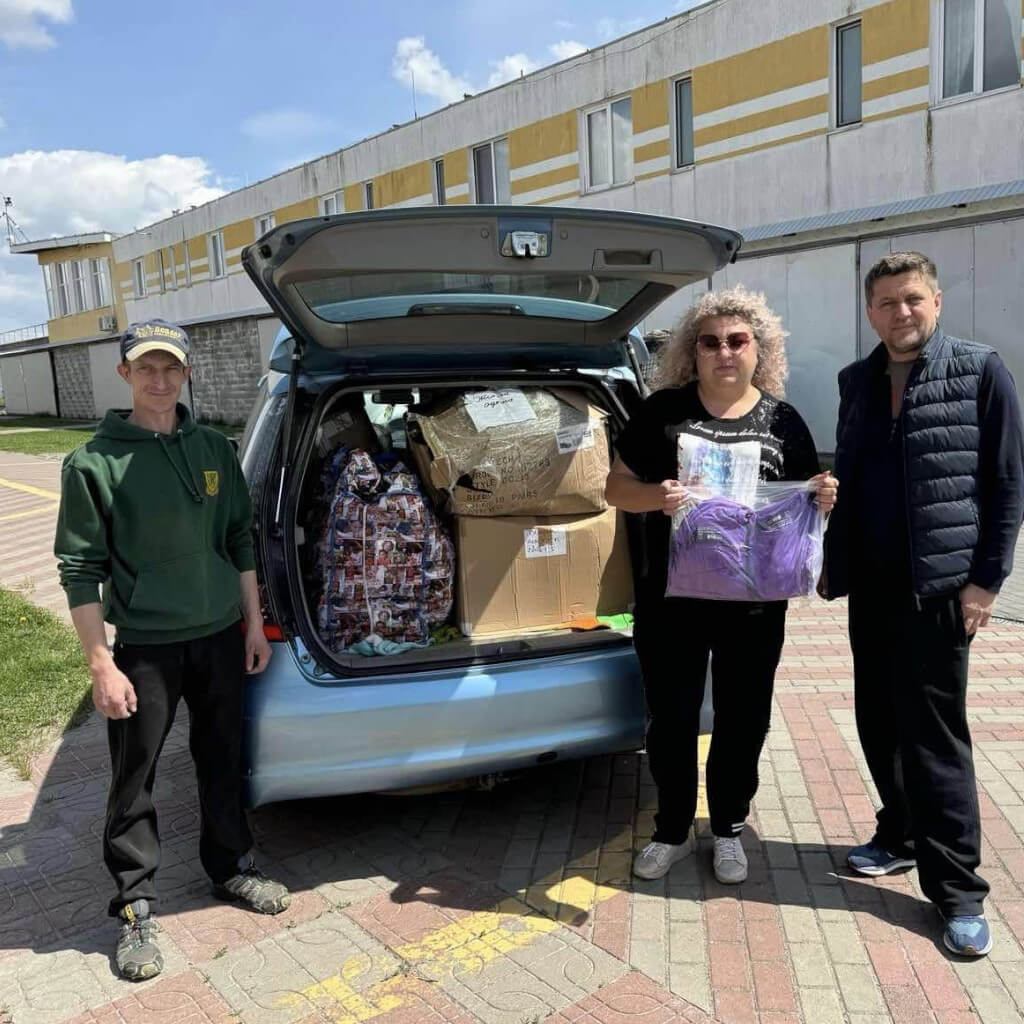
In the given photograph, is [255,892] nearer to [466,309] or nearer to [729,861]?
[729,861]

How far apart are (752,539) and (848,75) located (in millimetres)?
11600

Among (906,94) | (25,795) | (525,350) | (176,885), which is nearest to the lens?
(176,885)

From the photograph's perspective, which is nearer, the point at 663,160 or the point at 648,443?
the point at 648,443

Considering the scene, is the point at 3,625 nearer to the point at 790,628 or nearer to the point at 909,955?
the point at 790,628

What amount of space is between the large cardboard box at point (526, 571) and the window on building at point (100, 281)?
111 ft

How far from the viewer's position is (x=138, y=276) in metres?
31.1

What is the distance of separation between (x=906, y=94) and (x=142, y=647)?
11.9 m

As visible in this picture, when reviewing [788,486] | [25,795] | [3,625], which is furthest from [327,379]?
[3,625]

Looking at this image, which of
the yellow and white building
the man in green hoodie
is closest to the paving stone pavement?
the man in green hoodie

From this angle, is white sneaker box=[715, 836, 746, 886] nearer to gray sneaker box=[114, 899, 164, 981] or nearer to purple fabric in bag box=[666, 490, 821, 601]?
purple fabric in bag box=[666, 490, 821, 601]

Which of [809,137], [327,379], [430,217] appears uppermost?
[809,137]

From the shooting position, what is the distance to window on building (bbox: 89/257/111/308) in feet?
109

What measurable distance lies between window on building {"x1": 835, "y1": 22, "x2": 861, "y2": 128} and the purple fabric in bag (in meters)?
11.1

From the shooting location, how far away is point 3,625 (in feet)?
20.6
